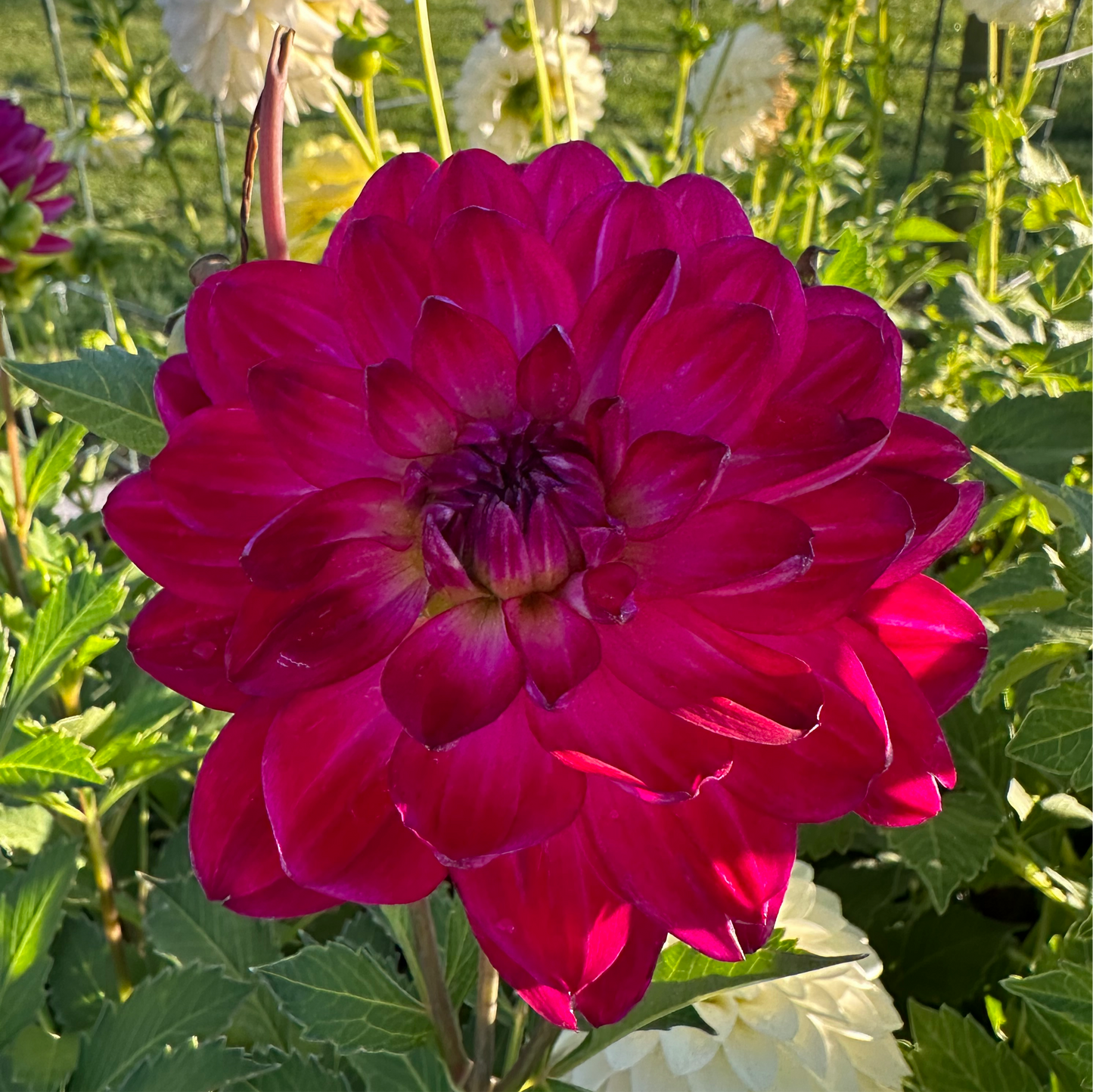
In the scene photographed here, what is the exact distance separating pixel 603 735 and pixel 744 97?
1189 mm

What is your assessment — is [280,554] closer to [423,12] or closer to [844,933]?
[844,933]

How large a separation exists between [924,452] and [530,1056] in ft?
1.04

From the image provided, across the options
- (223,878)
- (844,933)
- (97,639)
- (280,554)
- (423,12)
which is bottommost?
(844,933)

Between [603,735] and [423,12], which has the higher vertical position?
[423,12]

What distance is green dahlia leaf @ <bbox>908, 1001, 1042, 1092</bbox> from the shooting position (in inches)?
24.6

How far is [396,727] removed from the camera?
0.35 meters

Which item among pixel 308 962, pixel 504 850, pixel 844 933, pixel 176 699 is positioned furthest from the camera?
pixel 176 699

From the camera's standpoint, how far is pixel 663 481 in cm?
31

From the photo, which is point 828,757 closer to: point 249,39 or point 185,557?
point 185,557

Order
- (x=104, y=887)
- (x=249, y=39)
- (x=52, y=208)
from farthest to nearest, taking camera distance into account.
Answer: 1. (x=52, y=208)
2. (x=249, y=39)
3. (x=104, y=887)

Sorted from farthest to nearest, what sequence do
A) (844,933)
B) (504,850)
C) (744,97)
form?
(744,97), (844,933), (504,850)

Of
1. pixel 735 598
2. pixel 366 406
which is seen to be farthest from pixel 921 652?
pixel 366 406

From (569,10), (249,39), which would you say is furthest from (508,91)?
(249,39)

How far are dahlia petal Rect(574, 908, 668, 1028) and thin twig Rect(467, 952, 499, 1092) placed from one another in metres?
0.11
